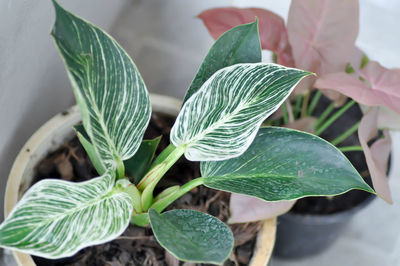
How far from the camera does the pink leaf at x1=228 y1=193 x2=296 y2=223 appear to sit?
0.79 meters

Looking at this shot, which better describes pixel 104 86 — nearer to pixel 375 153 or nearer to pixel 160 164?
pixel 160 164

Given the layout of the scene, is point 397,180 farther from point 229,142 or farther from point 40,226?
point 40,226

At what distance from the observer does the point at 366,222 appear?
1.39m

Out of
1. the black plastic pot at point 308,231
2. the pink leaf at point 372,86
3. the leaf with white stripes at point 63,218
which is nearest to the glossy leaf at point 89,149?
the leaf with white stripes at point 63,218

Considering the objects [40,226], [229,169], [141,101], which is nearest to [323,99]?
[229,169]

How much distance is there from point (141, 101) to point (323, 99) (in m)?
0.70

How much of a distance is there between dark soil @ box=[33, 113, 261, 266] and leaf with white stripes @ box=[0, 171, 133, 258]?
19 centimetres

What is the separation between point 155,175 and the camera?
2.31 ft

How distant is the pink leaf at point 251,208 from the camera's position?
0.79 metres

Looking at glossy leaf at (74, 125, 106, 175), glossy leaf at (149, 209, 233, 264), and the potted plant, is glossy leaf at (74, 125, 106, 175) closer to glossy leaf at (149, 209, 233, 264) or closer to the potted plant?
glossy leaf at (149, 209, 233, 264)

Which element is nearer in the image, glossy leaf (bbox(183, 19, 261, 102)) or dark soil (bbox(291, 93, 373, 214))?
glossy leaf (bbox(183, 19, 261, 102))

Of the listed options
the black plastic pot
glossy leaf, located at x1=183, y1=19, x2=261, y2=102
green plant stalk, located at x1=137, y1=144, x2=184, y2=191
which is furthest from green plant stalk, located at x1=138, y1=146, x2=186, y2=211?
the black plastic pot

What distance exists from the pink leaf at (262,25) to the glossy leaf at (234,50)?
156 millimetres

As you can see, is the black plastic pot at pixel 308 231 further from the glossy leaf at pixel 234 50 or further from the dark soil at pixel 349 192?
the glossy leaf at pixel 234 50
